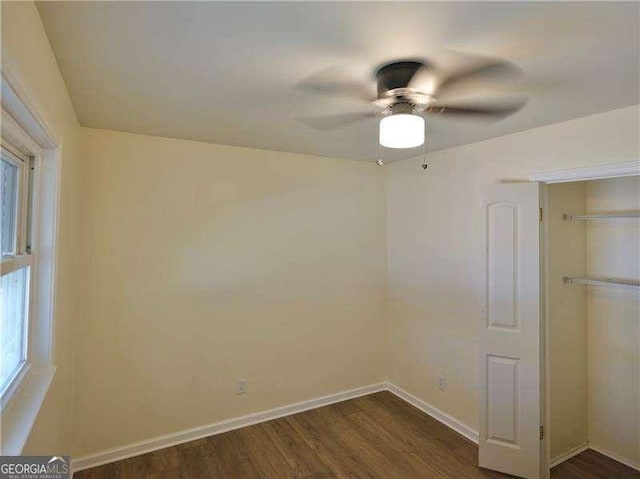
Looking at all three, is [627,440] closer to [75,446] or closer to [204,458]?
[204,458]

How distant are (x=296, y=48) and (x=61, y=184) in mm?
1336

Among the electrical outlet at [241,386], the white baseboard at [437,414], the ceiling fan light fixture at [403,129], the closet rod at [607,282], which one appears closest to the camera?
the ceiling fan light fixture at [403,129]

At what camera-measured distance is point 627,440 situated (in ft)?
8.41

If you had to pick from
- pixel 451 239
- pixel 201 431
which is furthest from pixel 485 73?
pixel 201 431

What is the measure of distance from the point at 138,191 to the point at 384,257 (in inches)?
95.3

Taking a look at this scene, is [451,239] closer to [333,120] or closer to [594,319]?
[594,319]

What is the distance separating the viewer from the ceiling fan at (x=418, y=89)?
1.51 metres

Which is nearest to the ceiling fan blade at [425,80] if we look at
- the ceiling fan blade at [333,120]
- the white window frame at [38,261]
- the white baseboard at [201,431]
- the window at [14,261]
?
the ceiling fan blade at [333,120]

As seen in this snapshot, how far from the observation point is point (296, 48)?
1375 mm

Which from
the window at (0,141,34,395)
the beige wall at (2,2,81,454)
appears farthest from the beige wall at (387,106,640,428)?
the window at (0,141,34,395)

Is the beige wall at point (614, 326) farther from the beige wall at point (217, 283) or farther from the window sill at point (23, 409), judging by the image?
the window sill at point (23, 409)

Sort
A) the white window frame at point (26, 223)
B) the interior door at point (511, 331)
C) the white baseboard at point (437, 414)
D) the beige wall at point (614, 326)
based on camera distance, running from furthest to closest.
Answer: the white baseboard at point (437, 414)
the beige wall at point (614, 326)
the interior door at point (511, 331)
the white window frame at point (26, 223)

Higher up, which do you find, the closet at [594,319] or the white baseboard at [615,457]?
the closet at [594,319]

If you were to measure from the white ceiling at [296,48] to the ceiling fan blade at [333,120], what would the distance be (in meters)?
0.10
